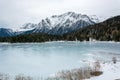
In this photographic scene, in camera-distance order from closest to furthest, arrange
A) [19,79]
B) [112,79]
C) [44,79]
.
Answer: [112,79]
[19,79]
[44,79]

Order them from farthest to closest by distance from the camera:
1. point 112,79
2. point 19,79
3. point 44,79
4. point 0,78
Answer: point 44,79, point 0,78, point 19,79, point 112,79

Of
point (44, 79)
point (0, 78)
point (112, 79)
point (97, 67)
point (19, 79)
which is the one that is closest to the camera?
point (112, 79)

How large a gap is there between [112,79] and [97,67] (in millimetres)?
12252

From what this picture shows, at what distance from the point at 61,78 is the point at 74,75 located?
202 centimetres

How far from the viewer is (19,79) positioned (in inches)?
1367

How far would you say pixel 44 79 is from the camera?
40.2 metres

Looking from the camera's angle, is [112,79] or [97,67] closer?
[112,79]

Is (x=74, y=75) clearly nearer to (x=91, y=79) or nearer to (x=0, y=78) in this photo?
(x=91, y=79)

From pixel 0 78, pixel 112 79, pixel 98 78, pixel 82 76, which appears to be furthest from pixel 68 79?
pixel 0 78

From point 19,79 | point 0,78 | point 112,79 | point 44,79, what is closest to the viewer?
point 112,79

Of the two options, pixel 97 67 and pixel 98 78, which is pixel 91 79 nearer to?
pixel 98 78

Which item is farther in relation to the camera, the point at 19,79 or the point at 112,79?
the point at 19,79

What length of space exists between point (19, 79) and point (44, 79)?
21.0 ft

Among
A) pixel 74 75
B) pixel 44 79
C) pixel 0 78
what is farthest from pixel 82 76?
pixel 0 78
